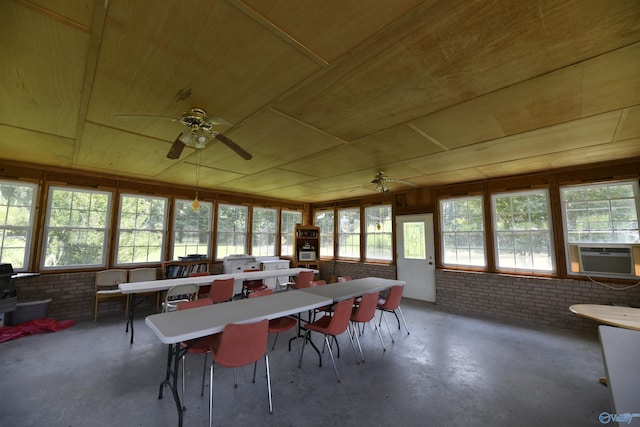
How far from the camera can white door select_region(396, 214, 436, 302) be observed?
6117mm

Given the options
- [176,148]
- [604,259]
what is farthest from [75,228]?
[604,259]

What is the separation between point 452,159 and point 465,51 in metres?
2.63

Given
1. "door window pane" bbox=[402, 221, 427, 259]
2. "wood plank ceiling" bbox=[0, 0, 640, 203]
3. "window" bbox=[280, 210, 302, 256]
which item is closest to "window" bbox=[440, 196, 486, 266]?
"door window pane" bbox=[402, 221, 427, 259]

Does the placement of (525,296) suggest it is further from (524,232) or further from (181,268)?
(181,268)

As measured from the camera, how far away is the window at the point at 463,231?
554cm

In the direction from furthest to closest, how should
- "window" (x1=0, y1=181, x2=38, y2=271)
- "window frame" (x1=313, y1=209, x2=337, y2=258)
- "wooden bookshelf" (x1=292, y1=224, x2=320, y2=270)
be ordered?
1. "window frame" (x1=313, y1=209, x2=337, y2=258)
2. "wooden bookshelf" (x1=292, y1=224, x2=320, y2=270)
3. "window" (x1=0, y1=181, x2=38, y2=271)

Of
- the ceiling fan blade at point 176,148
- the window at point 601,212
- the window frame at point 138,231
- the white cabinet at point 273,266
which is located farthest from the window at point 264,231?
the window at point 601,212

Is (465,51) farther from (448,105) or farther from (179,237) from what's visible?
(179,237)

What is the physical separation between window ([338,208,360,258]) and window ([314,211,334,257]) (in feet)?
1.13

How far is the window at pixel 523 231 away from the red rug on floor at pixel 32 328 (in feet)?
26.4

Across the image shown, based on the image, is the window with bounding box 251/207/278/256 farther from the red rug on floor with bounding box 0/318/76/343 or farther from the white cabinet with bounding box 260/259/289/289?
the red rug on floor with bounding box 0/318/76/343

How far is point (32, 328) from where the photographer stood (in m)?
3.95

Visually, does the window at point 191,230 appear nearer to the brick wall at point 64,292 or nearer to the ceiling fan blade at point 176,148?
the brick wall at point 64,292

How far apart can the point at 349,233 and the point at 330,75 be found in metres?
6.28
